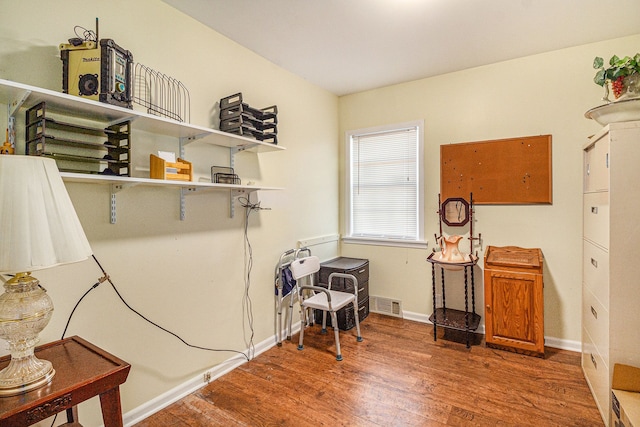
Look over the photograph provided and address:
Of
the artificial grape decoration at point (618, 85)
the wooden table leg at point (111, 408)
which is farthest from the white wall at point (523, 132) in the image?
the wooden table leg at point (111, 408)

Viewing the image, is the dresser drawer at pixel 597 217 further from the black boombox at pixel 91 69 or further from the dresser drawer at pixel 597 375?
the black boombox at pixel 91 69

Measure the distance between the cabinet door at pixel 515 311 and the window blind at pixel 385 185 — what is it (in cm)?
103

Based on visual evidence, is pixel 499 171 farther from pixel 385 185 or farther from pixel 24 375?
pixel 24 375

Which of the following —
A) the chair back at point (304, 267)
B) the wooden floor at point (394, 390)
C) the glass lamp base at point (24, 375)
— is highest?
the chair back at point (304, 267)

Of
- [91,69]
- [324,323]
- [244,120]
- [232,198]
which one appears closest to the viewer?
[91,69]

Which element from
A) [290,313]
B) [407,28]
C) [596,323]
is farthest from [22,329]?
[596,323]

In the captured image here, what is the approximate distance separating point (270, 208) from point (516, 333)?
2459mm

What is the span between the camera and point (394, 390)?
2.32 m

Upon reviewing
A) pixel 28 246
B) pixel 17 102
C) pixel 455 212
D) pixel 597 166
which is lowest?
pixel 28 246

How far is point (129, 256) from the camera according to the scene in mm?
1968

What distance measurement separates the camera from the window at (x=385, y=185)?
3662mm

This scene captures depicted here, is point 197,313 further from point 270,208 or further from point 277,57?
point 277,57

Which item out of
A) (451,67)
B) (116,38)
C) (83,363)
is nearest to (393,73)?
(451,67)

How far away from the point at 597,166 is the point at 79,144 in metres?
3.17
